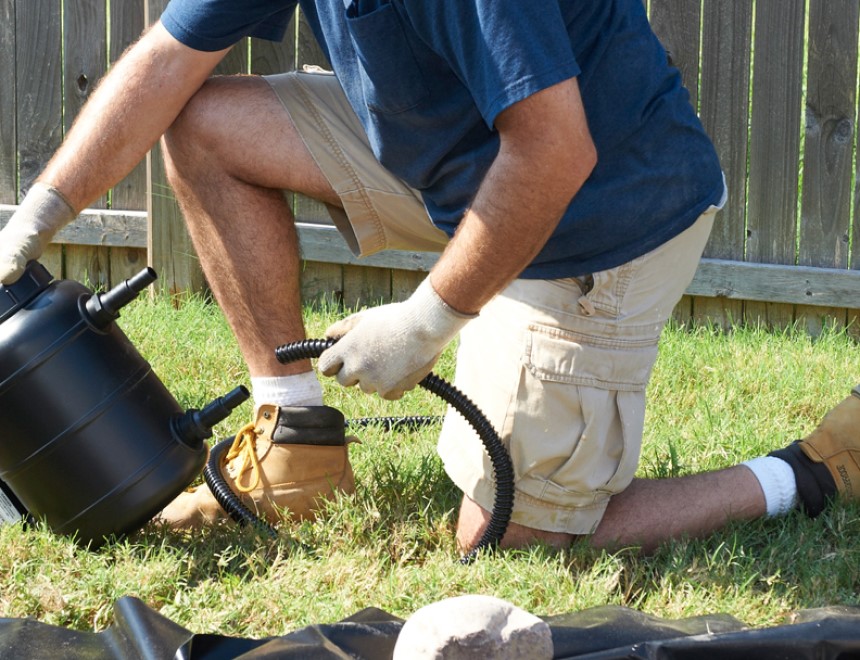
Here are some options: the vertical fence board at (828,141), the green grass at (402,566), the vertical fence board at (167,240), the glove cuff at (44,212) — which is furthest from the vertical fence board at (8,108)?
the vertical fence board at (828,141)

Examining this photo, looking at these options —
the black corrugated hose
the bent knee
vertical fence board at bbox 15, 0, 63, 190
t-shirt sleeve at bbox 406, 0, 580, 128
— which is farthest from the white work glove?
vertical fence board at bbox 15, 0, 63, 190

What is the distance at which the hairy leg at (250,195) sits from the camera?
2301 millimetres

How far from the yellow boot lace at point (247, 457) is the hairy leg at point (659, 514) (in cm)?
43

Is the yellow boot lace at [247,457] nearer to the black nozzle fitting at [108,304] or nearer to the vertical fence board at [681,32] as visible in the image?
the black nozzle fitting at [108,304]

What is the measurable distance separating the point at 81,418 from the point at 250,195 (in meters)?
0.63

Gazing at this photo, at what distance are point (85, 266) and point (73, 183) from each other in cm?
196

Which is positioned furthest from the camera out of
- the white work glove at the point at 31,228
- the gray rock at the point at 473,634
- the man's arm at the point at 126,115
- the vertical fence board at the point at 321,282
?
the vertical fence board at the point at 321,282

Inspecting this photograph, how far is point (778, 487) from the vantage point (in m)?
2.23

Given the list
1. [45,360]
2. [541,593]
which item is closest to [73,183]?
[45,360]

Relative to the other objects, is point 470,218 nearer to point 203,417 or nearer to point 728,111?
point 203,417

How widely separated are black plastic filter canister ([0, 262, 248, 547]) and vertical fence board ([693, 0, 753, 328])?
7.28 ft

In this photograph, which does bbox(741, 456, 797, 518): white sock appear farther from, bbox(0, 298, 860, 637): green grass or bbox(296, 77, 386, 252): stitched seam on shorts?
bbox(296, 77, 386, 252): stitched seam on shorts

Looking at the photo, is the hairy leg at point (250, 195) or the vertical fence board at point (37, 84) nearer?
the hairy leg at point (250, 195)

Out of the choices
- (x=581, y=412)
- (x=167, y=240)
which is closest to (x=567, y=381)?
(x=581, y=412)
